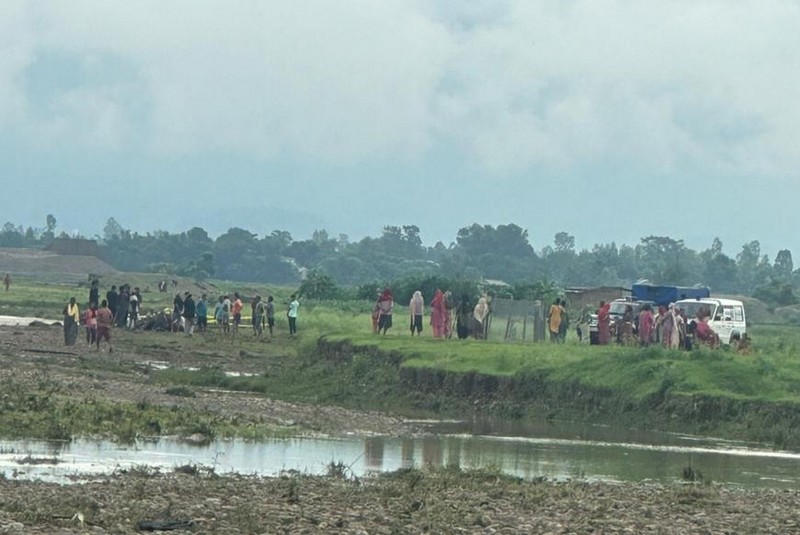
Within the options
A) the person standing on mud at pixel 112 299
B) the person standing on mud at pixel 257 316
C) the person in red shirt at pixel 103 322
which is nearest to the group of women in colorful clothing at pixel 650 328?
the person in red shirt at pixel 103 322

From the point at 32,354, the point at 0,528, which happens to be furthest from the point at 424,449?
the point at 32,354

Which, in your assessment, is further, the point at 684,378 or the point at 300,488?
the point at 684,378

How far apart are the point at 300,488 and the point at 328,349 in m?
28.7

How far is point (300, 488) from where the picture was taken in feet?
70.7

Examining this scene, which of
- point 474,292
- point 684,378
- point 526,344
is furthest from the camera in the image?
point 474,292

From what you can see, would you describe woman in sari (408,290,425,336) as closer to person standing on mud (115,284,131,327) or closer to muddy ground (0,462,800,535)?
person standing on mud (115,284,131,327)

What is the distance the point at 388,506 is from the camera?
20469 millimetres

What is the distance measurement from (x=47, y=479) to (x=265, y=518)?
13.3ft

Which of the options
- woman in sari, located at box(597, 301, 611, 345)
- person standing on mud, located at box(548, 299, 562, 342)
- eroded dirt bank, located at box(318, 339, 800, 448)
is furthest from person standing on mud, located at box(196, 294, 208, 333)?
eroded dirt bank, located at box(318, 339, 800, 448)

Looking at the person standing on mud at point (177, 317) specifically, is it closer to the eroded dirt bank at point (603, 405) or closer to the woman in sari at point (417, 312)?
the woman in sari at point (417, 312)

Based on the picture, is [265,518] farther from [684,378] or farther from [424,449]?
[684,378]

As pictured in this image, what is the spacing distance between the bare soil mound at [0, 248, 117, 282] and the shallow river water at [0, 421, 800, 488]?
404 ft

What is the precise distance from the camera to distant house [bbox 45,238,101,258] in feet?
552

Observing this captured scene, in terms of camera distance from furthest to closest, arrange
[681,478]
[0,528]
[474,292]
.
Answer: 1. [474,292]
2. [681,478]
3. [0,528]
